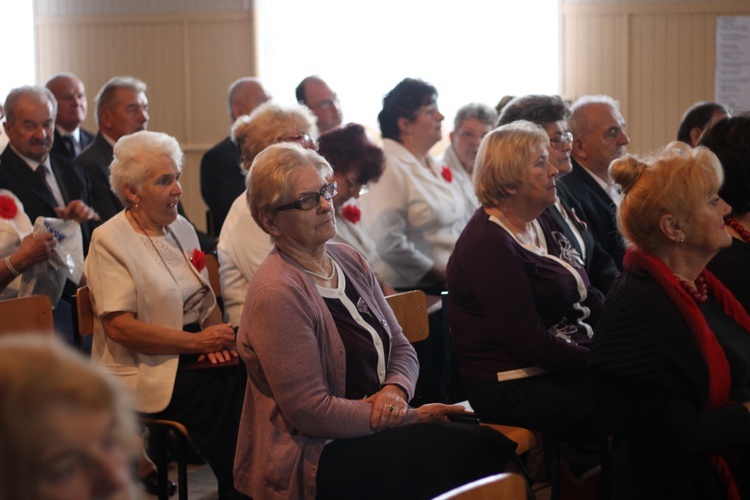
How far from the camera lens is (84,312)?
2.83m

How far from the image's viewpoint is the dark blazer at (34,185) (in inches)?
151

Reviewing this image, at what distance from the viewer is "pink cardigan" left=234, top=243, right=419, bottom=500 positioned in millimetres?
2076

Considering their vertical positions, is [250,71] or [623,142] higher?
[250,71]

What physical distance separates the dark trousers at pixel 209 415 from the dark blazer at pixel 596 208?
1628 millimetres

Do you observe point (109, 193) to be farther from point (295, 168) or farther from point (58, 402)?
point (58, 402)

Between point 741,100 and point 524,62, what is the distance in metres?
1.81

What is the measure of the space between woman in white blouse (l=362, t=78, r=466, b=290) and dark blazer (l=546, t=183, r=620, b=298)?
886 millimetres

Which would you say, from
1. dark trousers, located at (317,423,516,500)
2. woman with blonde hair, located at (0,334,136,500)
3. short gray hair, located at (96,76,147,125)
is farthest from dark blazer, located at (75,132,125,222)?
woman with blonde hair, located at (0,334,136,500)

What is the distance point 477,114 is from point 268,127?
6.03 ft

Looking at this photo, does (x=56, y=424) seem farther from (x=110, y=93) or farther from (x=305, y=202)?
(x=110, y=93)

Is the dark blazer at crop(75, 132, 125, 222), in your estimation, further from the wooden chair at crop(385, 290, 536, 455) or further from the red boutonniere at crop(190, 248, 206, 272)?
the wooden chair at crop(385, 290, 536, 455)

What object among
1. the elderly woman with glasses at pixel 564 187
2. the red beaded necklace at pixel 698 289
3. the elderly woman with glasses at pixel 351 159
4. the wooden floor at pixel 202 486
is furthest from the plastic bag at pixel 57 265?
the red beaded necklace at pixel 698 289

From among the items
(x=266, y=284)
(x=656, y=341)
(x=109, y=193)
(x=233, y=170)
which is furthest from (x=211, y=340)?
(x=233, y=170)

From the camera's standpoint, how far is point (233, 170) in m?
4.77
